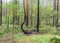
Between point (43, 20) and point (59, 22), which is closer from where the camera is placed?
point (59, 22)

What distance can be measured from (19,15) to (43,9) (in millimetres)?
3850

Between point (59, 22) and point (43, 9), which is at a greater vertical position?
point (43, 9)

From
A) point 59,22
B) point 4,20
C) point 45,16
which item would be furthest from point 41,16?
point 4,20

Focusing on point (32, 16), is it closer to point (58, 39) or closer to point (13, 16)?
point (13, 16)

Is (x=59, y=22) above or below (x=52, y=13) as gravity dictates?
below

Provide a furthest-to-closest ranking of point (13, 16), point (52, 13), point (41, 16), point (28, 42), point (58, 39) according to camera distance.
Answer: point (41, 16)
point (13, 16)
point (52, 13)
point (28, 42)
point (58, 39)

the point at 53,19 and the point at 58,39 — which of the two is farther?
the point at 53,19

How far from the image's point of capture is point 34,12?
24.2 meters

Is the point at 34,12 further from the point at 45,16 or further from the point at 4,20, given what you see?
the point at 4,20

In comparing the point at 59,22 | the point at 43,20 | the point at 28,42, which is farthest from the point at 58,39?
the point at 43,20

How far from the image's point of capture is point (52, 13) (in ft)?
66.8

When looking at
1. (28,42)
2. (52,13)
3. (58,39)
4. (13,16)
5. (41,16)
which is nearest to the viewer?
(58,39)

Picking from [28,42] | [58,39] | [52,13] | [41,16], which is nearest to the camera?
[58,39]

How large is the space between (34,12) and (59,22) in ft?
15.0
